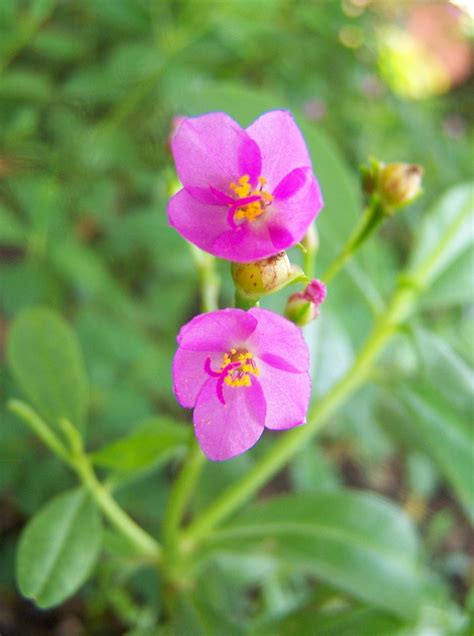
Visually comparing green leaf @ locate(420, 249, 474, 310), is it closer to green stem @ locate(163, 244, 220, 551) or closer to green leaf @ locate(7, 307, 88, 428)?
green stem @ locate(163, 244, 220, 551)

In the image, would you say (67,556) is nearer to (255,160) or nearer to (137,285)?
(255,160)

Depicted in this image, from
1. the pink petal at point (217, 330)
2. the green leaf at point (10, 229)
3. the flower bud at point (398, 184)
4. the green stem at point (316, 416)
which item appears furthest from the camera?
the green leaf at point (10, 229)

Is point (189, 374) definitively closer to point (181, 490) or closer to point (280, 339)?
point (280, 339)

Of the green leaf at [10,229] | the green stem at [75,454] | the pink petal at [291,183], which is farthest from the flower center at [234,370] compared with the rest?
the green leaf at [10,229]

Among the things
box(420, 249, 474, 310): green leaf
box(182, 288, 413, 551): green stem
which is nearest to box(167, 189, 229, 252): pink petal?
box(182, 288, 413, 551): green stem

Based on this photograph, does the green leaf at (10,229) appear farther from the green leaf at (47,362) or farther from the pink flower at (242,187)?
the pink flower at (242,187)

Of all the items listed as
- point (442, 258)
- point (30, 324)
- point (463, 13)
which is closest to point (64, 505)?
point (30, 324)
